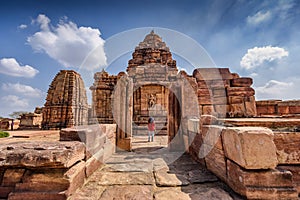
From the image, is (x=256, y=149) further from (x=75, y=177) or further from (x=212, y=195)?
(x=75, y=177)

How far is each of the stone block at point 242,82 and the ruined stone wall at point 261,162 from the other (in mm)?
3833

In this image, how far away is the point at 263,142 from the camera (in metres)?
1.69

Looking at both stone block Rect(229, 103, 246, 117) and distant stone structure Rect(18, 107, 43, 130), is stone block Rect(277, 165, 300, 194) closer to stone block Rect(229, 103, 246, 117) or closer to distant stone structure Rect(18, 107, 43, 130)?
stone block Rect(229, 103, 246, 117)

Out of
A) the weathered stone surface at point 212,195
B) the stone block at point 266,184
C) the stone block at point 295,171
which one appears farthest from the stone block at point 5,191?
the stone block at point 295,171

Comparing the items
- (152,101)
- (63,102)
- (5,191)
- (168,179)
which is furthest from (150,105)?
(5,191)

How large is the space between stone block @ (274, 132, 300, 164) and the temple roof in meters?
19.9

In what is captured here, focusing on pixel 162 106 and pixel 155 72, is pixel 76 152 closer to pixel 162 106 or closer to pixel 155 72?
pixel 162 106

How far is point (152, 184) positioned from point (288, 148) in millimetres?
1823

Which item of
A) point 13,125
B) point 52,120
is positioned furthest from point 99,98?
point 13,125

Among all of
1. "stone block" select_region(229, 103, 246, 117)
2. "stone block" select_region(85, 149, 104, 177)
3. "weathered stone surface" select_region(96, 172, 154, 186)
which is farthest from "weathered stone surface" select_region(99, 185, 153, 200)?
"stone block" select_region(229, 103, 246, 117)

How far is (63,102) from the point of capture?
633 inches

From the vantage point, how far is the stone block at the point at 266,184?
5.33 feet

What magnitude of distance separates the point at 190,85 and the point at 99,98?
11.8m

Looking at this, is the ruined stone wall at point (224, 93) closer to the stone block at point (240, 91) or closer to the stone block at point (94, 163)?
the stone block at point (240, 91)
